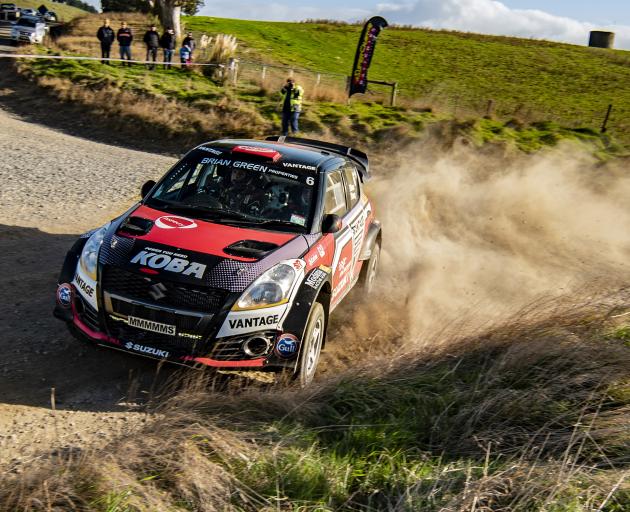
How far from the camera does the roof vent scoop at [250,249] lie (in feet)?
18.7

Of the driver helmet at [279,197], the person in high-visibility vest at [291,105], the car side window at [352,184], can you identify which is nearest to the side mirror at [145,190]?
the driver helmet at [279,197]

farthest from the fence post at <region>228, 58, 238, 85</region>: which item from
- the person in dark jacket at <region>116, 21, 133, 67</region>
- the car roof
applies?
the car roof

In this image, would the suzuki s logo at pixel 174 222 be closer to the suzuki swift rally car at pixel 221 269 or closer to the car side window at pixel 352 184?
the suzuki swift rally car at pixel 221 269

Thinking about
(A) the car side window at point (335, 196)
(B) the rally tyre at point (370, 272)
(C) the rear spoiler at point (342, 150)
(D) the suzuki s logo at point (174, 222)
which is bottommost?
(B) the rally tyre at point (370, 272)

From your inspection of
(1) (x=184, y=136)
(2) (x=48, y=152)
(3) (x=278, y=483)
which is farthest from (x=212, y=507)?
(1) (x=184, y=136)

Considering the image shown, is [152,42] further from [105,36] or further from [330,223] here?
[330,223]

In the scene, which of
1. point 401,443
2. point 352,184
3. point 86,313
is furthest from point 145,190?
point 401,443

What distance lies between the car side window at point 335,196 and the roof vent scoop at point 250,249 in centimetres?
105

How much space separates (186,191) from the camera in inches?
269

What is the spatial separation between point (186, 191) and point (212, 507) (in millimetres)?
3706

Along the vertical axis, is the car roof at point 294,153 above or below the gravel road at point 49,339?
above

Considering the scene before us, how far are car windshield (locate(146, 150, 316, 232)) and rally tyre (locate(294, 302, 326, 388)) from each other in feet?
2.78

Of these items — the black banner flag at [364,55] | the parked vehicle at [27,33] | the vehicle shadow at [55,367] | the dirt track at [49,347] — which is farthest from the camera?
the parked vehicle at [27,33]

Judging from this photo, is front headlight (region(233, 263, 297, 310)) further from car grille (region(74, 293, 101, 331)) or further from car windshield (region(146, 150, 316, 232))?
car grille (region(74, 293, 101, 331))
